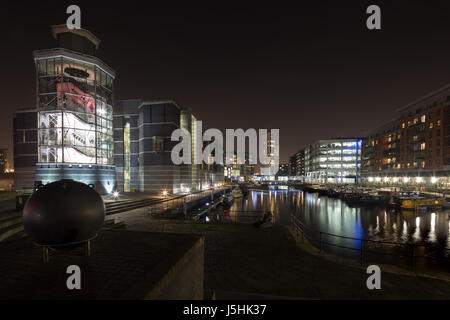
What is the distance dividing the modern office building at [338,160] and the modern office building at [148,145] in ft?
406

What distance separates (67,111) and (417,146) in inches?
4141

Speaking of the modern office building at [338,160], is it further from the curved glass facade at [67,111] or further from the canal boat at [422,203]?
the curved glass facade at [67,111]

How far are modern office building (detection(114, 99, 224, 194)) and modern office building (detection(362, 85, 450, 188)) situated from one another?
77.8 metres

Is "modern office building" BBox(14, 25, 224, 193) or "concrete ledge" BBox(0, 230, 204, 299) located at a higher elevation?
"modern office building" BBox(14, 25, 224, 193)

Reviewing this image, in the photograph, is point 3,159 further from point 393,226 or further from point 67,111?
point 393,226

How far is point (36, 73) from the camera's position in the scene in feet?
102

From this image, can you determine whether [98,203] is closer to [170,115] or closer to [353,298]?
[353,298]

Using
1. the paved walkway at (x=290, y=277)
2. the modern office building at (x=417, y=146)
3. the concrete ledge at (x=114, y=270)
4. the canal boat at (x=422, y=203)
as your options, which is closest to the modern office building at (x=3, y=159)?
the concrete ledge at (x=114, y=270)

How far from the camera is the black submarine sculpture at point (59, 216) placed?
4.60 metres

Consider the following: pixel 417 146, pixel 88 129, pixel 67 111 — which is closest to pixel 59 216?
pixel 67 111

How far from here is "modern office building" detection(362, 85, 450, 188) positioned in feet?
217

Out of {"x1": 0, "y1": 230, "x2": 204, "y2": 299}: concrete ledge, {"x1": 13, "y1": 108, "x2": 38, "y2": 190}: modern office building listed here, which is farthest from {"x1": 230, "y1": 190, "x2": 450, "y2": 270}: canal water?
{"x1": 13, "y1": 108, "x2": 38, "y2": 190}: modern office building

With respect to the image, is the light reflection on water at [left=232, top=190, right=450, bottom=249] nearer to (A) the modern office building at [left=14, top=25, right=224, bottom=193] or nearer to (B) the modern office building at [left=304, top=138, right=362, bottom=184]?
(A) the modern office building at [left=14, top=25, right=224, bottom=193]
